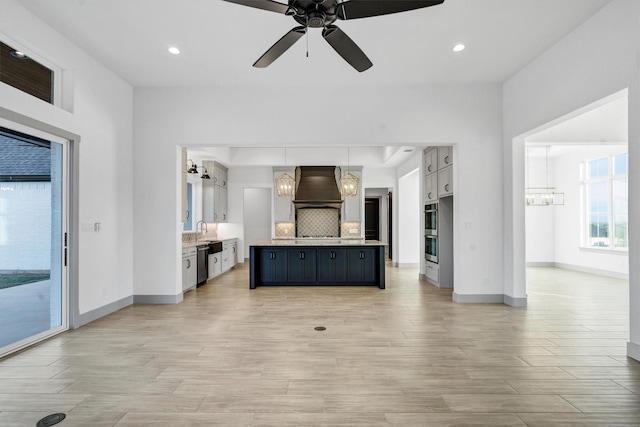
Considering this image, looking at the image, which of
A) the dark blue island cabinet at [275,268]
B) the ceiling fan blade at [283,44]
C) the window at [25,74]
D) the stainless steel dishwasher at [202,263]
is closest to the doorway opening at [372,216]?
the dark blue island cabinet at [275,268]

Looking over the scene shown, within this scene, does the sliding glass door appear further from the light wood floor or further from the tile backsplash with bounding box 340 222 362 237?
the tile backsplash with bounding box 340 222 362 237

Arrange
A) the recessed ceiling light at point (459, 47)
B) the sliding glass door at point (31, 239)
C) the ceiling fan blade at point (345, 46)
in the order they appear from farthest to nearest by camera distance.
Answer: the recessed ceiling light at point (459, 47), the sliding glass door at point (31, 239), the ceiling fan blade at point (345, 46)

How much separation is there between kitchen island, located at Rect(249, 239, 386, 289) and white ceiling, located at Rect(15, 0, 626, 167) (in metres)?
2.94

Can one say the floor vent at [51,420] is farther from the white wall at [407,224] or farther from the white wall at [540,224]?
the white wall at [540,224]

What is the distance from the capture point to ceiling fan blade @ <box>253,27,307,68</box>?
274 cm

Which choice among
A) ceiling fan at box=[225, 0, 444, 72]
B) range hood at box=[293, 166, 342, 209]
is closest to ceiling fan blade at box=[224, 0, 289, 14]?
ceiling fan at box=[225, 0, 444, 72]

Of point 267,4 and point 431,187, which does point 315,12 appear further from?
point 431,187

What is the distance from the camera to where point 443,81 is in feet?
16.9

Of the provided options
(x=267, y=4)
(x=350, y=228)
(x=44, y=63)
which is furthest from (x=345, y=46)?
(x=350, y=228)

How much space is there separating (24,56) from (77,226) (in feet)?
5.95

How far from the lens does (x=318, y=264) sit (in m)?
6.60

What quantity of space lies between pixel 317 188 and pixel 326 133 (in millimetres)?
4036

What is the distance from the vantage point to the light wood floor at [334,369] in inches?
86.9

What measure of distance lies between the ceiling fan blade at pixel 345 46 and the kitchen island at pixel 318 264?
3.92 metres
